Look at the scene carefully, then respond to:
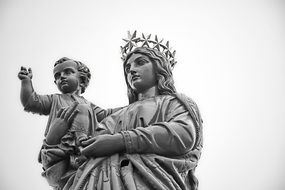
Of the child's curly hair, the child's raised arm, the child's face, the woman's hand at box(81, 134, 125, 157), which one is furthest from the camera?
the child's curly hair

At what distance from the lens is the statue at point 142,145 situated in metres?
8.95

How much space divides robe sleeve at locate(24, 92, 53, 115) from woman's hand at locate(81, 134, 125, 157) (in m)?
1.90

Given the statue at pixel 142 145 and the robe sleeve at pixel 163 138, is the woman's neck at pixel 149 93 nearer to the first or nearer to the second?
the statue at pixel 142 145

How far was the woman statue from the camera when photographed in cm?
893

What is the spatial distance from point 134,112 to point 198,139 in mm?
1135

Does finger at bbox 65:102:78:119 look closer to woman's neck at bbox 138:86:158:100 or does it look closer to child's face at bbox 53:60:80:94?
child's face at bbox 53:60:80:94

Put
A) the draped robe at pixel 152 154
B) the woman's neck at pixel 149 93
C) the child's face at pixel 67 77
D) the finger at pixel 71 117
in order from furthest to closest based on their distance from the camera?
1. the child's face at pixel 67 77
2. the woman's neck at pixel 149 93
3. the finger at pixel 71 117
4. the draped robe at pixel 152 154

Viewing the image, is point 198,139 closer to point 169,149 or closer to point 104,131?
point 169,149

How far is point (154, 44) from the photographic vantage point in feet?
38.2

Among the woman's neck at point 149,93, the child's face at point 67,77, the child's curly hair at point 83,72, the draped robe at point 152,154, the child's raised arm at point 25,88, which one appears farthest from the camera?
the child's curly hair at point 83,72

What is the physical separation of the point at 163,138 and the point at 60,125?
1.64 m

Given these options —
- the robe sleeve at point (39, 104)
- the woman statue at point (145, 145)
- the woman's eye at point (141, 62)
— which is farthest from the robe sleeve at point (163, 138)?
the robe sleeve at point (39, 104)

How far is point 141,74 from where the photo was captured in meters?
10.9

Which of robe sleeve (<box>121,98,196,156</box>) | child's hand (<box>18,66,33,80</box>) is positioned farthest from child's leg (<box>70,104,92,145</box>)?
child's hand (<box>18,66,33,80</box>)
